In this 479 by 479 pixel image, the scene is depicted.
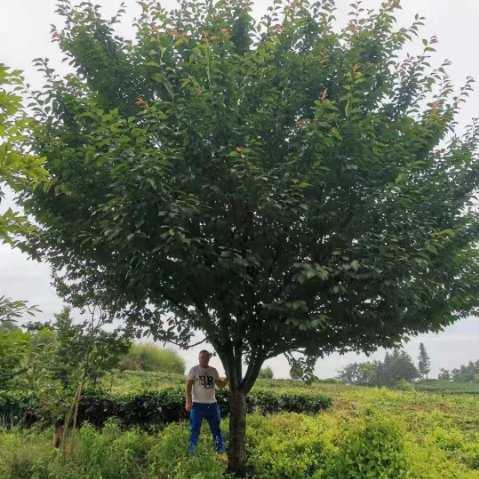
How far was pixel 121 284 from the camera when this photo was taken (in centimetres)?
605

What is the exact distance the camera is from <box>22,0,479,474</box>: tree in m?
5.13

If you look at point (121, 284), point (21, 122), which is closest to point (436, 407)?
point (121, 284)

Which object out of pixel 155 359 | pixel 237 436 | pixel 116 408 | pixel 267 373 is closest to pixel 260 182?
pixel 237 436

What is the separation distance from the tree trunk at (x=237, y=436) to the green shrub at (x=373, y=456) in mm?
1553

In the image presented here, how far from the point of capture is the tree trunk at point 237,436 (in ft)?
23.3

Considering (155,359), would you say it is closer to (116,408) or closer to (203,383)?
(116,408)

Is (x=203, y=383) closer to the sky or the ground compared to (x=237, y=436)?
closer to the sky

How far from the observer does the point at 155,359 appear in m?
25.4

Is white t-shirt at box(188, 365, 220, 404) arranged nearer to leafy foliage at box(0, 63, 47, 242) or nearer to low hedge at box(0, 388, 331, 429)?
low hedge at box(0, 388, 331, 429)

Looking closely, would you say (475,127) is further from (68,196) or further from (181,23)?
(68,196)

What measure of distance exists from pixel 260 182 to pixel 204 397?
465cm

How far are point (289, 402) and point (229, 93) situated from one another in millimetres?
10773

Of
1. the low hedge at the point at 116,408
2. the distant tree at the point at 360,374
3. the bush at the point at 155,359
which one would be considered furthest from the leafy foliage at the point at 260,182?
the distant tree at the point at 360,374

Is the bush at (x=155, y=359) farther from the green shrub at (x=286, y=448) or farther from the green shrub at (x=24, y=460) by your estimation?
the green shrub at (x=24, y=460)
